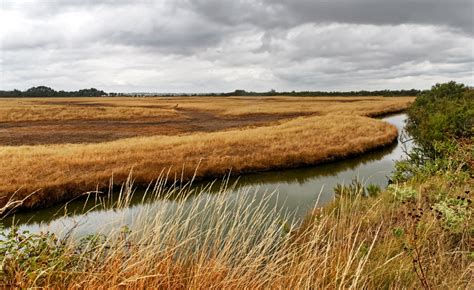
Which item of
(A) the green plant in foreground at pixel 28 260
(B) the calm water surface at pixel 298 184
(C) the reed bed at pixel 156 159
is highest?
(A) the green plant in foreground at pixel 28 260

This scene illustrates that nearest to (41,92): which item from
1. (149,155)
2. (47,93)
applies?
(47,93)

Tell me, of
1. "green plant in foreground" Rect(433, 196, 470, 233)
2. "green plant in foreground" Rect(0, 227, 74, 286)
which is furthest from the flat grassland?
"green plant in foreground" Rect(433, 196, 470, 233)

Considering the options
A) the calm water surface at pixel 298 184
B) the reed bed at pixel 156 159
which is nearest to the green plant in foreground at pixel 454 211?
the calm water surface at pixel 298 184

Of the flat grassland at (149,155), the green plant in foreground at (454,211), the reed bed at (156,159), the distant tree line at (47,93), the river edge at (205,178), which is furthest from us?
the distant tree line at (47,93)

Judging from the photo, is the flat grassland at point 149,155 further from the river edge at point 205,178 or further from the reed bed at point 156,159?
the river edge at point 205,178

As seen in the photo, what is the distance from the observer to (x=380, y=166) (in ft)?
70.4

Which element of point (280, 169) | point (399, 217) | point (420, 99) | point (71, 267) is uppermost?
point (420, 99)

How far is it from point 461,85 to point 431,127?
1005 inches

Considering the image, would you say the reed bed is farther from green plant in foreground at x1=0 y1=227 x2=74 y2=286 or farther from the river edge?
green plant in foreground at x1=0 y1=227 x2=74 y2=286

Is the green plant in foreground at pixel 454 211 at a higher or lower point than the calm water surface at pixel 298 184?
higher

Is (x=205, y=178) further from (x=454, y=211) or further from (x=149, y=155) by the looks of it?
(x=454, y=211)

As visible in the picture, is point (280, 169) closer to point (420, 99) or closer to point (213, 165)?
point (213, 165)

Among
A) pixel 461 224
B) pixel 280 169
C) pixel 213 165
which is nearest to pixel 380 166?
pixel 280 169

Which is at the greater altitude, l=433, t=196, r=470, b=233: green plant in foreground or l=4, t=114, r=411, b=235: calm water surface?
l=433, t=196, r=470, b=233: green plant in foreground
